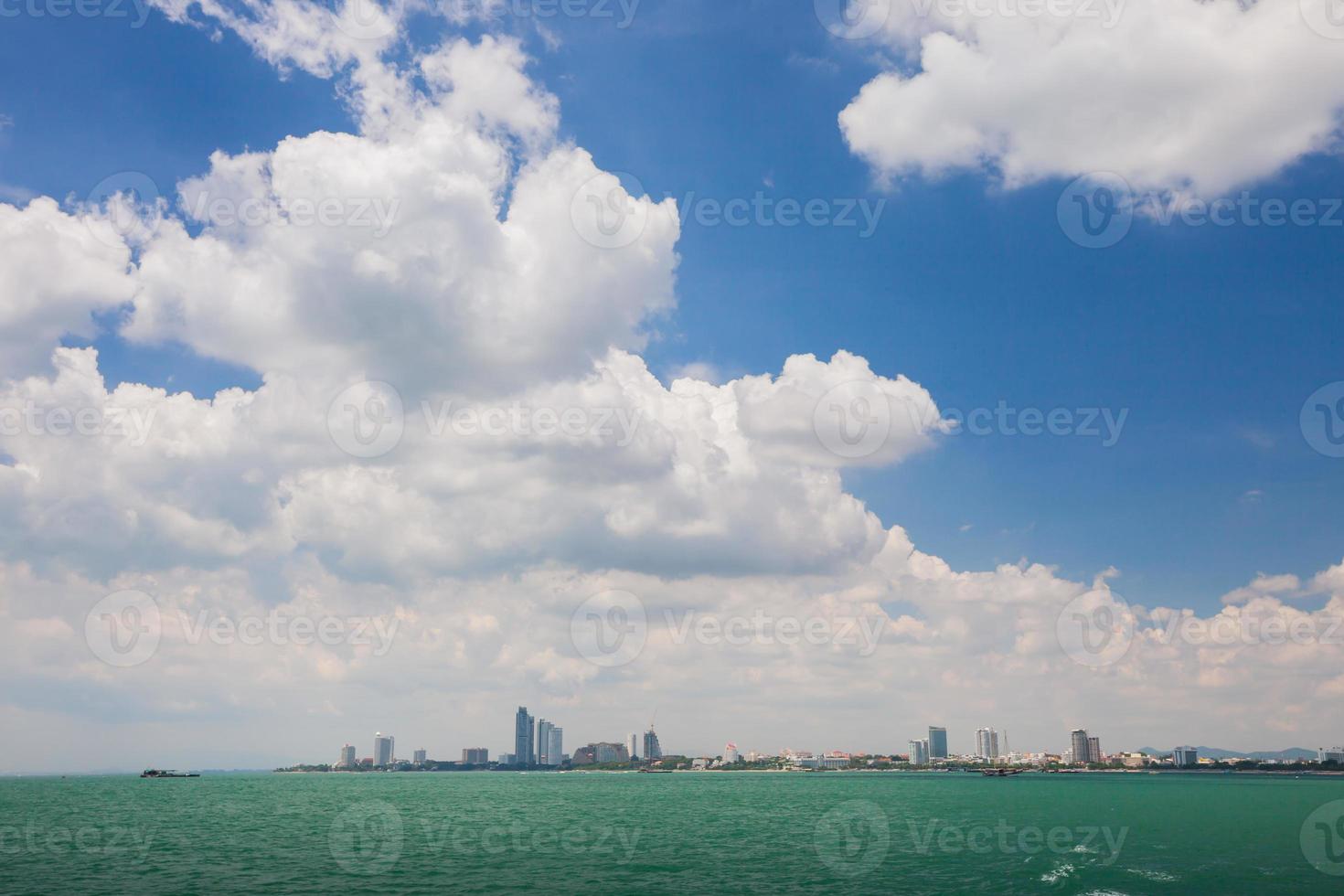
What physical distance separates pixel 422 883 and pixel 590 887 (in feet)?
49.0

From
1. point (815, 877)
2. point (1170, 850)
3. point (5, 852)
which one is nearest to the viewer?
point (815, 877)

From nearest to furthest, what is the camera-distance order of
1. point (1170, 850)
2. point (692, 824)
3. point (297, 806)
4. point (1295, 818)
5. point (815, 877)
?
point (815, 877)
point (1170, 850)
point (692, 824)
point (1295, 818)
point (297, 806)

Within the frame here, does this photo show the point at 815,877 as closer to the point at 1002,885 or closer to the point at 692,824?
the point at 1002,885

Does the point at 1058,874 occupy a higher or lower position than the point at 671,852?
higher

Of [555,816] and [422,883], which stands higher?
[422,883]

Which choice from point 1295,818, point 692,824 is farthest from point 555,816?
point 1295,818

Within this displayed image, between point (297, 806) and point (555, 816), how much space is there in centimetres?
7144

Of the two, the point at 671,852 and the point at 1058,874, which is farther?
the point at 671,852

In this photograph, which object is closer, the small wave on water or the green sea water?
the green sea water

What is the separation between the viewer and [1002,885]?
7094 cm

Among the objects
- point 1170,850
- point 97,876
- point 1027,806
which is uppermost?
point 97,876

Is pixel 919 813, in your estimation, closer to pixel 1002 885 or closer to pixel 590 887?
pixel 1002 885

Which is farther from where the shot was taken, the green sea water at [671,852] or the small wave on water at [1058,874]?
the small wave on water at [1058,874]

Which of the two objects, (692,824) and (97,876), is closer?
(97,876)
